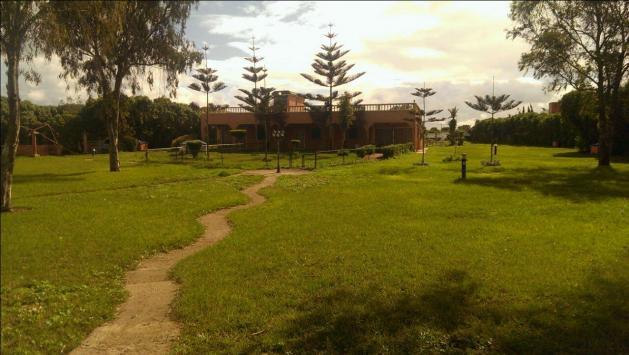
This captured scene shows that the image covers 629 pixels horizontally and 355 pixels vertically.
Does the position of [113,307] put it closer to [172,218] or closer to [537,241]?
[172,218]

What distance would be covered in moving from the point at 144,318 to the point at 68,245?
2387mm

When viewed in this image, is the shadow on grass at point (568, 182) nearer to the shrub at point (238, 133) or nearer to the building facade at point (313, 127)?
the building facade at point (313, 127)

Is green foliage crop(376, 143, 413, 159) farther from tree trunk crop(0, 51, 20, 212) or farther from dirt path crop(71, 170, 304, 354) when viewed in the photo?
tree trunk crop(0, 51, 20, 212)

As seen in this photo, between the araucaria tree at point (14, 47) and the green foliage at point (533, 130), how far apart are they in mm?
42121

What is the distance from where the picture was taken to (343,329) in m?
4.19

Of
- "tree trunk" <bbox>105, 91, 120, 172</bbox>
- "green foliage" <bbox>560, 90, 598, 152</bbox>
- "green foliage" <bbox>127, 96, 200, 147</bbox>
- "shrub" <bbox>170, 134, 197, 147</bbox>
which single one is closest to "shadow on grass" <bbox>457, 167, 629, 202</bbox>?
"green foliage" <bbox>560, 90, 598, 152</bbox>

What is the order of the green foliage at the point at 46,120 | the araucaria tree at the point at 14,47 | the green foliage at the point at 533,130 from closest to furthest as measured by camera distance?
the araucaria tree at the point at 14,47, the green foliage at the point at 46,120, the green foliage at the point at 533,130

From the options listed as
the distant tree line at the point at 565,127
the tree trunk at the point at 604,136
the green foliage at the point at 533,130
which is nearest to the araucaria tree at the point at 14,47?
the tree trunk at the point at 604,136

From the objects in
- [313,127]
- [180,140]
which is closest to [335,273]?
[313,127]

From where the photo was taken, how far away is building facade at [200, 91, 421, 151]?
38438 millimetres

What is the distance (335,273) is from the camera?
578cm

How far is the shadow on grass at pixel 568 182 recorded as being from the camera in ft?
40.9

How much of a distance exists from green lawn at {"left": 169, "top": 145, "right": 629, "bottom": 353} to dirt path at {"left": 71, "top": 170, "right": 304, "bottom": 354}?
20 centimetres

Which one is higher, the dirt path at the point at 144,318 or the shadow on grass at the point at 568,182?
A: the shadow on grass at the point at 568,182
